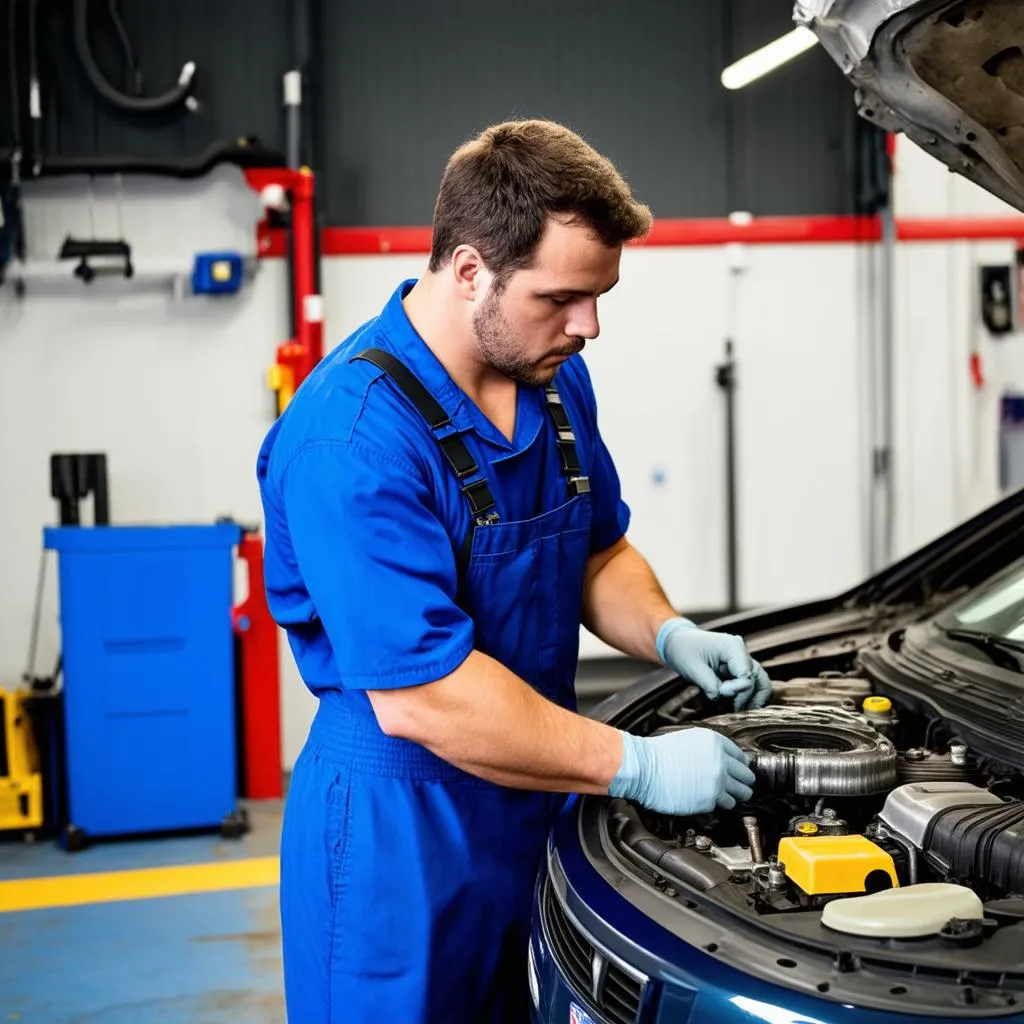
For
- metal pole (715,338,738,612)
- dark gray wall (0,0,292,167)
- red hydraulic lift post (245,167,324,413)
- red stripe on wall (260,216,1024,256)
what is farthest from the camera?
metal pole (715,338,738,612)

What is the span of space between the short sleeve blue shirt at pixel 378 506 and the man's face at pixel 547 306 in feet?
0.34

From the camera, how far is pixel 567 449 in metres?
1.99

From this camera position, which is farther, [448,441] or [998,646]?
[998,646]

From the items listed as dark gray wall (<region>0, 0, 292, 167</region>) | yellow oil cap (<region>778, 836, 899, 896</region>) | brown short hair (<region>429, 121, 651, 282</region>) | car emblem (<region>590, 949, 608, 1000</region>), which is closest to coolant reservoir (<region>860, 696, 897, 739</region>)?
yellow oil cap (<region>778, 836, 899, 896</region>)

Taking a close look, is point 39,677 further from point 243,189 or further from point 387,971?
point 387,971

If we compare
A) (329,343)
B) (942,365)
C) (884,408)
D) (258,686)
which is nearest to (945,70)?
(258,686)

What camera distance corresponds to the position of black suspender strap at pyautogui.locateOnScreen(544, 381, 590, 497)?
1.97 meters

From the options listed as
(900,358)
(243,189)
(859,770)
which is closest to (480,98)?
(243,189)

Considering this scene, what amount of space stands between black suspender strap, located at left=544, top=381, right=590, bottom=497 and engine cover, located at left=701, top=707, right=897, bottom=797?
43cm

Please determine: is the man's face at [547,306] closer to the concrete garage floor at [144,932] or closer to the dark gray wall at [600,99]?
Result: the concrete garage floor at [144,932]

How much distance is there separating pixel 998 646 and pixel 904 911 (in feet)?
3.38

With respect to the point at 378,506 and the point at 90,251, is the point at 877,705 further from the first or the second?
the point at 90,251

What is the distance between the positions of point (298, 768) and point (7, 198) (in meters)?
3.53

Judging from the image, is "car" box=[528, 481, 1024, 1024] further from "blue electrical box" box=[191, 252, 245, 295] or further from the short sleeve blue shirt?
"blue electrical box" box=[191, 252, 245, 295]
